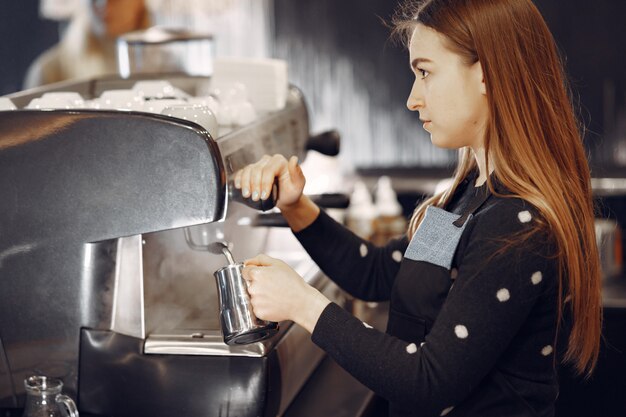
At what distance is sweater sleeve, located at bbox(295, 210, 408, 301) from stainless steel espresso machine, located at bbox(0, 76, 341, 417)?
139 mm

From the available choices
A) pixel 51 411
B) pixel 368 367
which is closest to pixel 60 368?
pixel 51 411

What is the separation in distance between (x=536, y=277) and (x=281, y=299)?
0.32m

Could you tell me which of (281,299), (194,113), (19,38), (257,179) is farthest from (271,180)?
(19,38)

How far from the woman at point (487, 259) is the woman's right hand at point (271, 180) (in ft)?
0.59

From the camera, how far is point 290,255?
188cm

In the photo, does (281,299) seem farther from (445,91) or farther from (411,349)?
(445,91)

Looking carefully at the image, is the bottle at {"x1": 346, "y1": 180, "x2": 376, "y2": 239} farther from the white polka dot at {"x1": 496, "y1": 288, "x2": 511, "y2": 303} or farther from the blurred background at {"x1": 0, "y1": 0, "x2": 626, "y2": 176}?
the white polka dot at {"x1": 496, "y1": 288, "x2": 511, "y2": 303}

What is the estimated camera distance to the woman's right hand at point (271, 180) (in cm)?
134

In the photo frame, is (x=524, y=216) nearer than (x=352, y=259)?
Yes

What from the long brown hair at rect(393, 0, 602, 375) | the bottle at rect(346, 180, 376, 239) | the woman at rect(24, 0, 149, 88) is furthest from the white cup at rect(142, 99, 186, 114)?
the woman at rect(24, 0, 149, 88)

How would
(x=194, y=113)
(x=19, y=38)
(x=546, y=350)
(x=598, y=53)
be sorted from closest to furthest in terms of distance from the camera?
(x=546, y=350) → (x=194, y=113) → (x=598, y=53) → (x=19, y=38)

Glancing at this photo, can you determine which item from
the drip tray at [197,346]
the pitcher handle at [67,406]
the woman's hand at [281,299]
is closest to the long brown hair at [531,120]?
the woman's hand at [281,299]

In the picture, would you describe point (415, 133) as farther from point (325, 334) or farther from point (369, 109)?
point (325, 334)

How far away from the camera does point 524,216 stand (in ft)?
3.76
